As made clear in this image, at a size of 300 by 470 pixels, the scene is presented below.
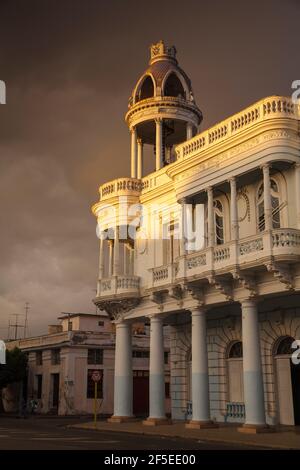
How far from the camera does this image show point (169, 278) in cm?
2820

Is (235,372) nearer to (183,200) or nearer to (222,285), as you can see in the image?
(222,285)

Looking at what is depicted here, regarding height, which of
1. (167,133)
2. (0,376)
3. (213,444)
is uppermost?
(167,133)

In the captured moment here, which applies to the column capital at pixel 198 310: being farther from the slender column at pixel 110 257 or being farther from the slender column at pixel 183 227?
the slender column at pixel 110 257

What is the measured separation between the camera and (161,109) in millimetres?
34219

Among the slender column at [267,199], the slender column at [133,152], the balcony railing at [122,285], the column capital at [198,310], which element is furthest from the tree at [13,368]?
the slender column at [267,199]

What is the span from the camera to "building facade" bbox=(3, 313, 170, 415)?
46.9m

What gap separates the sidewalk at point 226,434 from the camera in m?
18.8

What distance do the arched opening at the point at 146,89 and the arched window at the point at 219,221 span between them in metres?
11.5

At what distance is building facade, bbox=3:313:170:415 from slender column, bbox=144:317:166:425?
58.6ft

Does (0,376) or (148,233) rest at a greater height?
(148,233)

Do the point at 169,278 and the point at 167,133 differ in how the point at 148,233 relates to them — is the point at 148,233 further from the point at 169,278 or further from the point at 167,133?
the point at 167,133

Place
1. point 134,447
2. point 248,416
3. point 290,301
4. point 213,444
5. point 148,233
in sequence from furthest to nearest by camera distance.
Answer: point 148,233 < point 290,301 < point 248,416 < point 213,444 < point 134,447

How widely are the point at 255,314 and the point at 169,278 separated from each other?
5.68 m

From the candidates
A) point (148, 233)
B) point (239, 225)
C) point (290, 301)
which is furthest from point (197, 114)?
point (290, 301)
